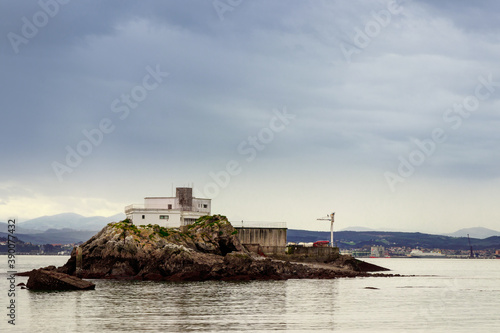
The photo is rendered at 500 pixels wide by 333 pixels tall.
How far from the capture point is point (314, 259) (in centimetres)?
11144

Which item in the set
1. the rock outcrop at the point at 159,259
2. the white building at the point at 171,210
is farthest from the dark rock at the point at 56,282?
the white building at the point at 171,210

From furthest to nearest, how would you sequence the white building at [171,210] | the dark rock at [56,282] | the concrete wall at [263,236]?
the concrete wall at [263,236] → the white building at [171,210] → the dark rock at [56,282]

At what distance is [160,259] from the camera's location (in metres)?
87.6

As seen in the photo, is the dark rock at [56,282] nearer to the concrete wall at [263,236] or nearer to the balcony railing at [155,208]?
the balcony railing at [155,208]

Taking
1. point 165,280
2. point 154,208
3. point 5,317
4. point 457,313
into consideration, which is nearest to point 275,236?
point 154,208

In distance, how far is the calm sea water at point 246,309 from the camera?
144 ft

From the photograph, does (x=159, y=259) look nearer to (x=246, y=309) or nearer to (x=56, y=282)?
(x=56, y=282)

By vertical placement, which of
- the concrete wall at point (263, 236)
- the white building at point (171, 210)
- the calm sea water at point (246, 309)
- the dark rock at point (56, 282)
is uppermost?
the white building at point (171, 210)

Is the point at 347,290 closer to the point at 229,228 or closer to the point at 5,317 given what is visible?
the point at 229,228

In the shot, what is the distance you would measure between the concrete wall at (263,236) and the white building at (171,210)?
26.2ft

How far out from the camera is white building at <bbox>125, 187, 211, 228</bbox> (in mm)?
106312

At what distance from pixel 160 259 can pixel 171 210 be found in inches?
795

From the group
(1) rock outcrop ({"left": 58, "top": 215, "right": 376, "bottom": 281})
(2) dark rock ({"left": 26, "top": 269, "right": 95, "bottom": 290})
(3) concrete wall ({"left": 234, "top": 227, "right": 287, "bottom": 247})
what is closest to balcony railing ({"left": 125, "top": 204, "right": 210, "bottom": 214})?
(3) concrete wall ({"left": 234, "top": 227, "right": 287, "bottom": 247})

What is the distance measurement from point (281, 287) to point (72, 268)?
1261 inches
